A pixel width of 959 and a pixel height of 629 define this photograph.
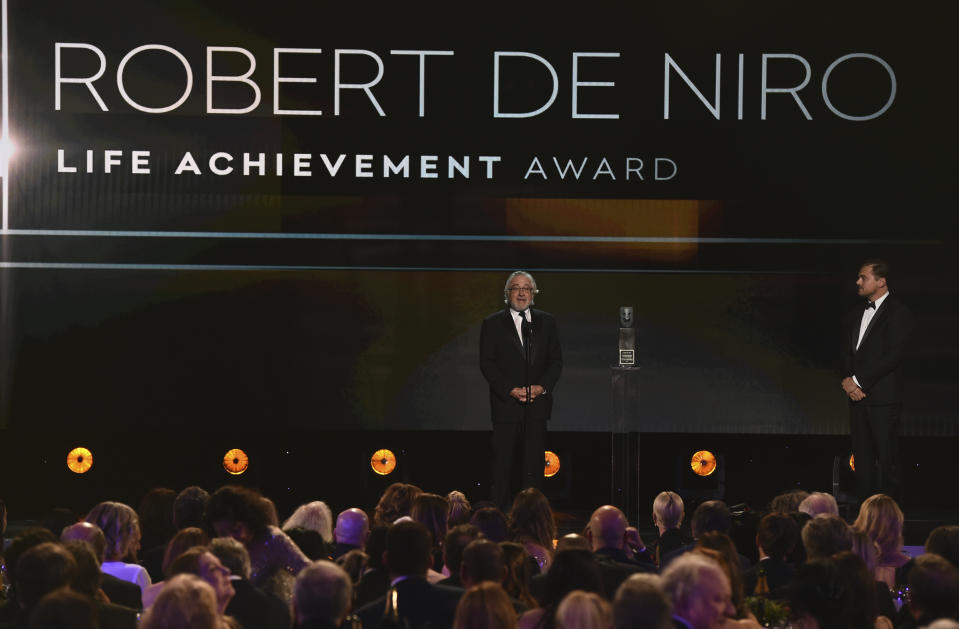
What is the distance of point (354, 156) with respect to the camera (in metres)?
8.61

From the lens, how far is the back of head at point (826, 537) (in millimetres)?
4660

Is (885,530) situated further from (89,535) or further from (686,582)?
(89,535)

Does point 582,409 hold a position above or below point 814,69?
below

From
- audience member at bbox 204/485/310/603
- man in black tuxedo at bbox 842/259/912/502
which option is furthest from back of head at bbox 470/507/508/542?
man in black tuxedo at bbox 842/259/912/502

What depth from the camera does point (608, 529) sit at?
492cm

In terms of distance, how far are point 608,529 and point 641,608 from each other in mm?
1663

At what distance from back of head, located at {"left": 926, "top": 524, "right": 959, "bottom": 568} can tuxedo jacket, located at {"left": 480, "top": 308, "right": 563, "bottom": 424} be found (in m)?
3.21

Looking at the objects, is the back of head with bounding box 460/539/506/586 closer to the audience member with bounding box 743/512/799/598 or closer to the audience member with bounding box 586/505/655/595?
the audience member with bounding box 586/505/655/595

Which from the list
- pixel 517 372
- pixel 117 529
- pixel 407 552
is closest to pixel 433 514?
pixel 117 529

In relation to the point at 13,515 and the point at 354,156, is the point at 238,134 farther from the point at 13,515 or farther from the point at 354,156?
the point at 13,515

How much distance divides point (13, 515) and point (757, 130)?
200 inches

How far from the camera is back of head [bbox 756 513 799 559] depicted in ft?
16.7

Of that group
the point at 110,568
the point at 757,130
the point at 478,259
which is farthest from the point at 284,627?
the point at 757,130

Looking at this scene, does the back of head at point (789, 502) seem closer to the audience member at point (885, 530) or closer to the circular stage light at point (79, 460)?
the audience member at point (885, 530)
